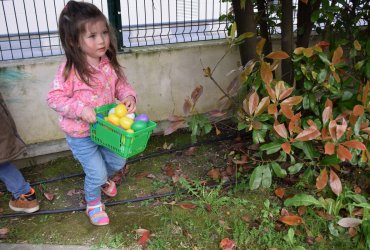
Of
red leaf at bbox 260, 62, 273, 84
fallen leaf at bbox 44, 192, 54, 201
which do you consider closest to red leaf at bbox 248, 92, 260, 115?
red leaf at bbox 260, 62, 273, 84

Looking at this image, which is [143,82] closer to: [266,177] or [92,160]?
[92,160]

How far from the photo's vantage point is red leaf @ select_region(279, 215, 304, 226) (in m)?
2.61

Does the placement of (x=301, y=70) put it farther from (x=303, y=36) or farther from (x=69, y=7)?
(x=69, y=7)

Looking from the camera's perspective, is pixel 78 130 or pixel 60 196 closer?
pixel 78 130

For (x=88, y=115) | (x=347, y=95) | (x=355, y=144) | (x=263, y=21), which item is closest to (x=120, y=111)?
(x=88, y=115)

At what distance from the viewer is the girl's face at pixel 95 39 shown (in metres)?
2.29

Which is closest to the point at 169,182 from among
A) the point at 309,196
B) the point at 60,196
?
the point at 60,196

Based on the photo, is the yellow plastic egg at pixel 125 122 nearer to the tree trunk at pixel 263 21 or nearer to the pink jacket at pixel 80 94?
the pink jacket at pixel 80 94

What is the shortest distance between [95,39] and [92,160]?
79 cm

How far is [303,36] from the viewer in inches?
122

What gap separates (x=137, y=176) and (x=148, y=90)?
810 millimetres

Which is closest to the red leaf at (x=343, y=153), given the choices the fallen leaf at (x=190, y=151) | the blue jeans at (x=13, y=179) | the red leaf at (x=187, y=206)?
the red leaf at (x=187, y=206)

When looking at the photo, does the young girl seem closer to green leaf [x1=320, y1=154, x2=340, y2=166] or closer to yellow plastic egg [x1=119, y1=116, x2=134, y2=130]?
yellow plastic egg [x1=119, y1=116, x2=134, y2=130]

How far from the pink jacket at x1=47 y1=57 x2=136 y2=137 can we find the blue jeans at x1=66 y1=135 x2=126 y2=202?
0.24 ft
